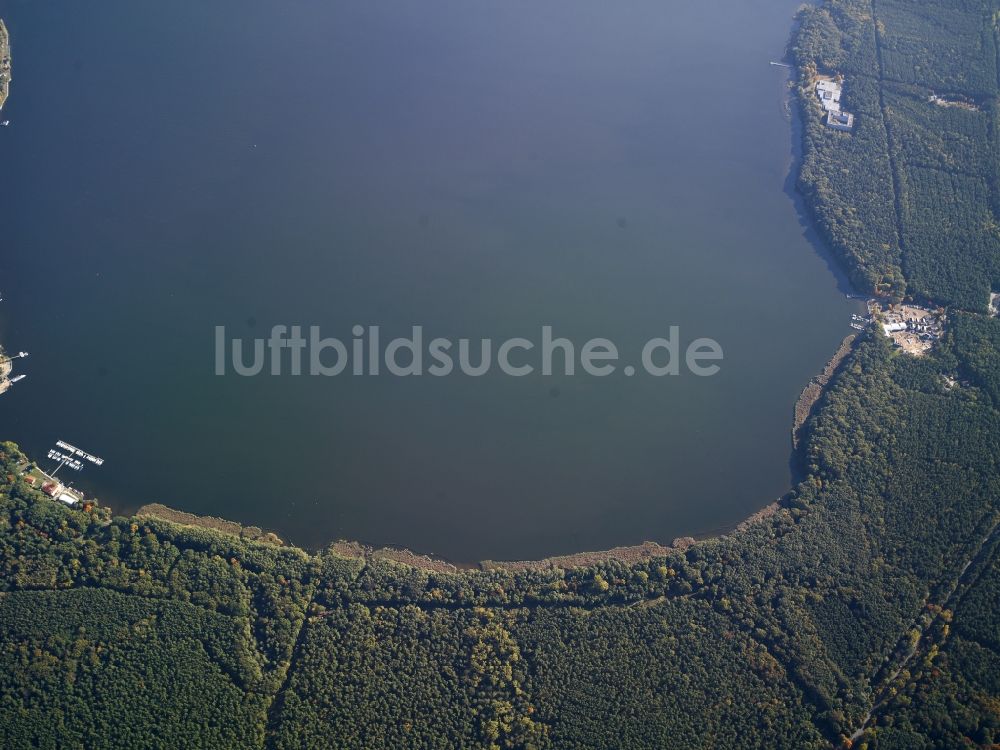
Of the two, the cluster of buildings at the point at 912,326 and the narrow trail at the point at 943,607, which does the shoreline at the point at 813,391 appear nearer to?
the cluster of buildings at the point at 912,326

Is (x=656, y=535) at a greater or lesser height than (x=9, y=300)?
lesser

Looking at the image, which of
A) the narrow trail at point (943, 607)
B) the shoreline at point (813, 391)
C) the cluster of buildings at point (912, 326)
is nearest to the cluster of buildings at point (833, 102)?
the cluster of buildings at point (912, 326)

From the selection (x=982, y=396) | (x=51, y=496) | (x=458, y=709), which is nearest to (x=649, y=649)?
(x=458, y=709)

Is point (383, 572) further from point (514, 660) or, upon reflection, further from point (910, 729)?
point (910, 729)

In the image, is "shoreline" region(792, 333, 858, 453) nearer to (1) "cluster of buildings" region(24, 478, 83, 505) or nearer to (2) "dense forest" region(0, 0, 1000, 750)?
(2) "dense forest" region(0, 0, 1000, 750)

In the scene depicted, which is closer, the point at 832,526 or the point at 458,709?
the point at 458,709

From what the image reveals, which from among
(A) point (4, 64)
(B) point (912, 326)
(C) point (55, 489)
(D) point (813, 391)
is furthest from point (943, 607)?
(A) point (4, 64)

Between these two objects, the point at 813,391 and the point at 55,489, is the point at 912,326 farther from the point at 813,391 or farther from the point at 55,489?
the point at 55,489
